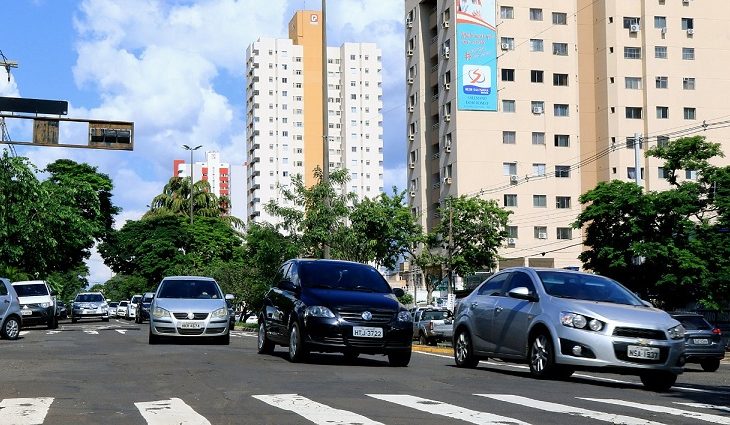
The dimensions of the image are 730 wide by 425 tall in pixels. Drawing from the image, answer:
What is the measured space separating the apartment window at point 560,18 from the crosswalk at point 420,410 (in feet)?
230

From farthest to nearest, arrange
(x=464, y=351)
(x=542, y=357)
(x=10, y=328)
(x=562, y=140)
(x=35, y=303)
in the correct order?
(x=562, y=140), (x=35, y=303), (x=10, y=328), (x=464, y=351), (x=542, y=357)

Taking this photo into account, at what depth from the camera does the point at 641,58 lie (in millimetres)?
75938

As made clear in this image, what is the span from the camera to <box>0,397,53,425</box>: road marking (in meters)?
8.52

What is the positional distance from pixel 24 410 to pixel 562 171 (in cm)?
7070

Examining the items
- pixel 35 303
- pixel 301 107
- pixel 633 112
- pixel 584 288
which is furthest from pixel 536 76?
pixel 301 107

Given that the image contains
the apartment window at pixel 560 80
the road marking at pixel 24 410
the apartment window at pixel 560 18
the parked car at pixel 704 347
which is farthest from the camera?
the apartment window at pixel 560 18

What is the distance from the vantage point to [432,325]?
1534 inches

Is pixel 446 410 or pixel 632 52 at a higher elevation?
pixel 632 52

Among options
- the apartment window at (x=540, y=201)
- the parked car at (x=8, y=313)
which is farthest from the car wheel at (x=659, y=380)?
the apartment window at (x=540, y=201)

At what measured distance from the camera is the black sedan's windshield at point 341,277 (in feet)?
54.3

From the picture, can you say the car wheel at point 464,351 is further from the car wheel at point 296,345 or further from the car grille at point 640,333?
the car grille at point 640,333

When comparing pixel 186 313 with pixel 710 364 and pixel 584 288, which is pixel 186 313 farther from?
pixel 710 364

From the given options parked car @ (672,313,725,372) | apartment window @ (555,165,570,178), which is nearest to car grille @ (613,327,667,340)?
parked car @ (672,313,725,372)

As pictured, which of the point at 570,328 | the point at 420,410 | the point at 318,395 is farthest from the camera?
the point at 570,328
